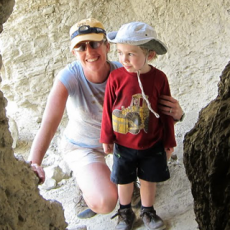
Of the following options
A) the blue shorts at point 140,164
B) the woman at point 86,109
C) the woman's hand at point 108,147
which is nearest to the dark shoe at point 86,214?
the woman at point 86,109

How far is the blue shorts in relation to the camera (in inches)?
72.4

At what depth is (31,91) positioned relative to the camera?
368 cm

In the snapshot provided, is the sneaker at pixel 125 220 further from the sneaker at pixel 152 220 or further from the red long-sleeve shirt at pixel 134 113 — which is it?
the red long-sleeve shirt at pixel 134 113

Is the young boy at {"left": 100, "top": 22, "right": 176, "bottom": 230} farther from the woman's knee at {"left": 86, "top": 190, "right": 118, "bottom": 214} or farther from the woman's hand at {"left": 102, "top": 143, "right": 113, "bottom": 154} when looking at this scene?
the woman's knee at {"left": 86, "top": 190, "right": 118, "bottom": 214}

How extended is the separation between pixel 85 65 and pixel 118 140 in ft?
1.67

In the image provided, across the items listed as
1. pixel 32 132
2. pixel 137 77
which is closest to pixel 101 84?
pixel 137 77

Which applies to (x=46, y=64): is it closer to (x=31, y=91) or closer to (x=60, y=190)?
(x=31, y=91)

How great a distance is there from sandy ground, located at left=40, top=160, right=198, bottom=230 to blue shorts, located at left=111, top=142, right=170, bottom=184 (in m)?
0.33

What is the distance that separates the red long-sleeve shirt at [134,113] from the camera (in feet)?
5.74

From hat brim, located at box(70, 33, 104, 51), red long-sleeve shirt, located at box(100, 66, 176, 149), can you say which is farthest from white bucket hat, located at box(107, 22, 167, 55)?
hat brim, located at box(70, 33, 104, 51)

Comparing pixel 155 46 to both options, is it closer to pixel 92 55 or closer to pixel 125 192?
pixel 92 55

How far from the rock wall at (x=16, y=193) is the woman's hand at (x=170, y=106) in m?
0.80

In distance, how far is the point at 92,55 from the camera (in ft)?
6.39

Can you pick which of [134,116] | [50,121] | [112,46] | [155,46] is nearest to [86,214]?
[50,121]
